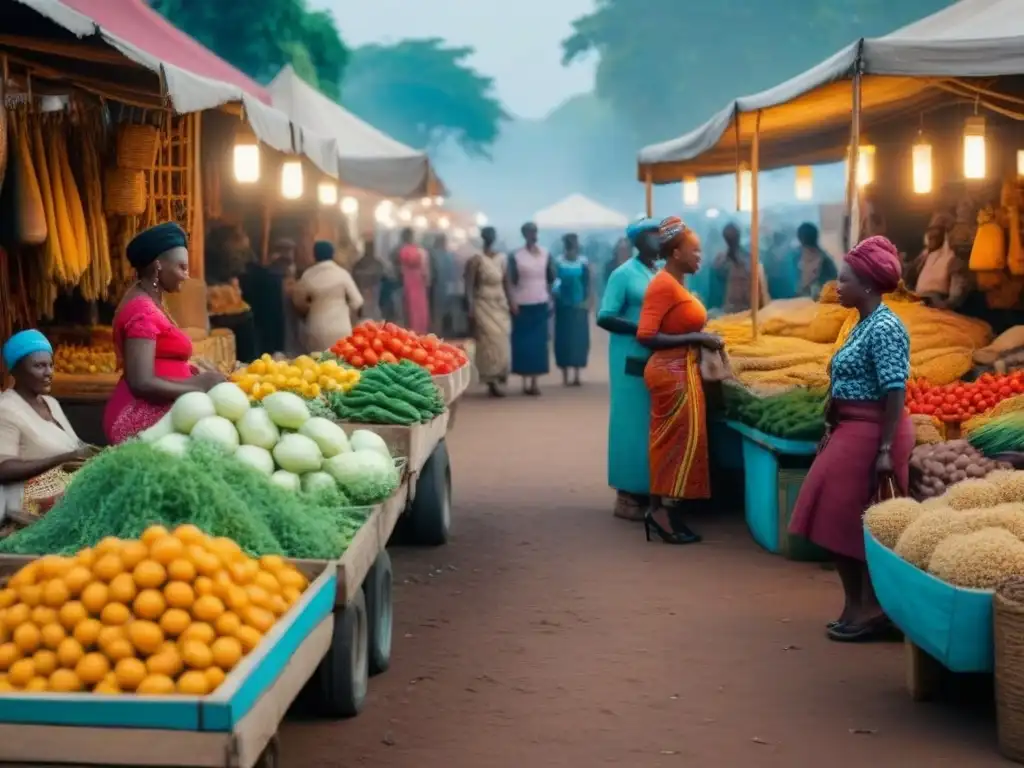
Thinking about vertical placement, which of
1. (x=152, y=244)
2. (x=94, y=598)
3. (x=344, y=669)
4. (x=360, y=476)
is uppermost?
(x=152, y=244)

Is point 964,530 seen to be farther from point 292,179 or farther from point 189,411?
point 292,179

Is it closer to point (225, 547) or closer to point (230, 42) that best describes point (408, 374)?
point (225, 547)

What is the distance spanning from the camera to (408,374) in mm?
8305

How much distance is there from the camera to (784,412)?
29.2ft

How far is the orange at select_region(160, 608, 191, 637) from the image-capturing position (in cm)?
426

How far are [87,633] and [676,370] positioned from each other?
5.74 metres

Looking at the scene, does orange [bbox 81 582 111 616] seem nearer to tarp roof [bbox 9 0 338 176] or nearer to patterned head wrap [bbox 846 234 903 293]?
tarp roof [bbox 9 0 338 176]

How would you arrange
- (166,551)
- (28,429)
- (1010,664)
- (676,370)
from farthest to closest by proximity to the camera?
(676,370), (28,429), (1010,664), (166,551)

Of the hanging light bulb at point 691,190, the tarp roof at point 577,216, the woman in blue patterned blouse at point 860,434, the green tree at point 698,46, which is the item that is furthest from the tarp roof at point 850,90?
the green tree at point 698,46

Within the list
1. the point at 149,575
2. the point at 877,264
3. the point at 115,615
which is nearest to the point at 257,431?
the point at 149,575

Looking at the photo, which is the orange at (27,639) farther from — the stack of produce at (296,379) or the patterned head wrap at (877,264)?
the patterned head wrap at (877,264)

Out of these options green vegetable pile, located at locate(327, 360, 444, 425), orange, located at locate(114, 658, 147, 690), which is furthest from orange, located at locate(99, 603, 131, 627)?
green vegetable pile, located at locate(327, 360, 444, 425)

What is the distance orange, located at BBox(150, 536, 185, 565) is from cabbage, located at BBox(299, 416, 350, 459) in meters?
2.03

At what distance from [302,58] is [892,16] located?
1491 inches
